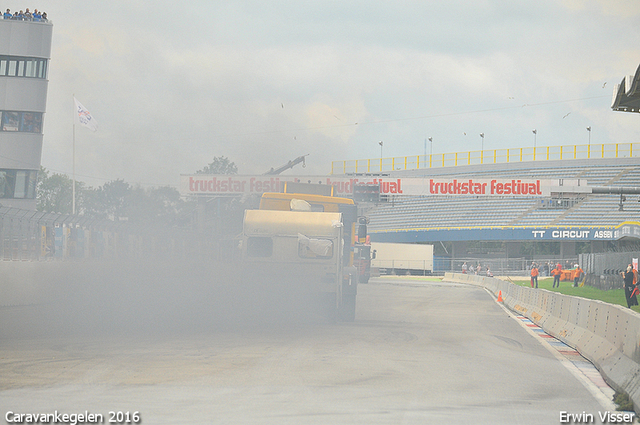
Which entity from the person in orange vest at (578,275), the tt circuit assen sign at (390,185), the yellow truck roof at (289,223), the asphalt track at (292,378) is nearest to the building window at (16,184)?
the tt circuit assen sign at (390,185)

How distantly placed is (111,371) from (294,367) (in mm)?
2369

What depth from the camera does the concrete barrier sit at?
9.12 meters

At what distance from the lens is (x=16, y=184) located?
5012 cm

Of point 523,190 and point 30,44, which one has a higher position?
point 30,44

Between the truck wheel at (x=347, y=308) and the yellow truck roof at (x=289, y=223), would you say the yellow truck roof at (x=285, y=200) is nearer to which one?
the yellow truck roof at (x=289, y=223)

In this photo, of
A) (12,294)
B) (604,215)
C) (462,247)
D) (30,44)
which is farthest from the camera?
(462,247)

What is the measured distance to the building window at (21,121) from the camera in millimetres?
49312

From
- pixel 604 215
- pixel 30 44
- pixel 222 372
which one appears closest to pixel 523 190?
pixel 604 215

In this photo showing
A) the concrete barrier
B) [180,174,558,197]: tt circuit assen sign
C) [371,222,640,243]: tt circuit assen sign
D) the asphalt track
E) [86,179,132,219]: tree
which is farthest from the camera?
[371,222,640,243]: tt circuit assen sign

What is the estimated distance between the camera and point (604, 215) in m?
70.3

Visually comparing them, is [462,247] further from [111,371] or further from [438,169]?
[111,371]

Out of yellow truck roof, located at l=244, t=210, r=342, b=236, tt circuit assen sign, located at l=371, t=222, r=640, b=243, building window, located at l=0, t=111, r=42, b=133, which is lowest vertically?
yellow truck roof, located at l=244, t=210, r=342, b=236

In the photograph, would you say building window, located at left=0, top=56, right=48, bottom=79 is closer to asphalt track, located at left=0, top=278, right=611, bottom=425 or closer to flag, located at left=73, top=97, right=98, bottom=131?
flag, located at left=73, top=97, right=98, bottom=131

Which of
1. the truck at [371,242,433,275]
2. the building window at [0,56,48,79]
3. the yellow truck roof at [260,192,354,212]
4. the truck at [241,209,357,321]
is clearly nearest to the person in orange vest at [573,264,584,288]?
the truck at [371,242,433,275]
